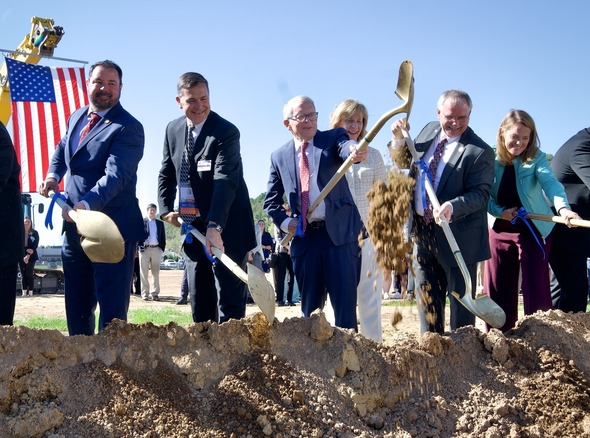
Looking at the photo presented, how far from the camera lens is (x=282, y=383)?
9.11 ft

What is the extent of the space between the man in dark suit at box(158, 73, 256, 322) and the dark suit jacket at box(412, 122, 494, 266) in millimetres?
1169

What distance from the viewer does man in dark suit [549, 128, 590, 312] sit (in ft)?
14.5

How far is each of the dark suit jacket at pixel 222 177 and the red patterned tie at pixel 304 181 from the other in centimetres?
32

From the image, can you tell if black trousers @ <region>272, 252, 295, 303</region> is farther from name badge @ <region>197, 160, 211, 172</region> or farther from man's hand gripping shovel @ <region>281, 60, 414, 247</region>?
name badge @ <region>197, 160, 211, 172</region>

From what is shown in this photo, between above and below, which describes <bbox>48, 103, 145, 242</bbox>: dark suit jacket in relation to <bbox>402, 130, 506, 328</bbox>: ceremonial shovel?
above

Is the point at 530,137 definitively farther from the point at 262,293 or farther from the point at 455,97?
the point at 262,293

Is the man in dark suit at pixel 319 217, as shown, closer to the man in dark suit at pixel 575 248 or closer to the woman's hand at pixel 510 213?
the woman's hand at pixel 510 213

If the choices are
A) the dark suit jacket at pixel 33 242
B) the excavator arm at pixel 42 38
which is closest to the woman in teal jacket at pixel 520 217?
the dark suit jacket at pixel 33 242

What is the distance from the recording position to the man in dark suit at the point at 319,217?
379 centimetres

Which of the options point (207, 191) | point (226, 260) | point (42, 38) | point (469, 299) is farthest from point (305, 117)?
point (42, 38)

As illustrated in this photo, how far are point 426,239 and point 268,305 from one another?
1.47 metres

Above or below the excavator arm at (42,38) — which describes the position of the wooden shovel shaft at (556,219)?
below

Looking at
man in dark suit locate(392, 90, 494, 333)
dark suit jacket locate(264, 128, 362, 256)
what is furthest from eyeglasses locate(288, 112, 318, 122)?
man in dark suit locate(392, 90, 494, 333)

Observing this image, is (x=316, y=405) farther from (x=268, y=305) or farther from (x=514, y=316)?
(x=514, y=316)
